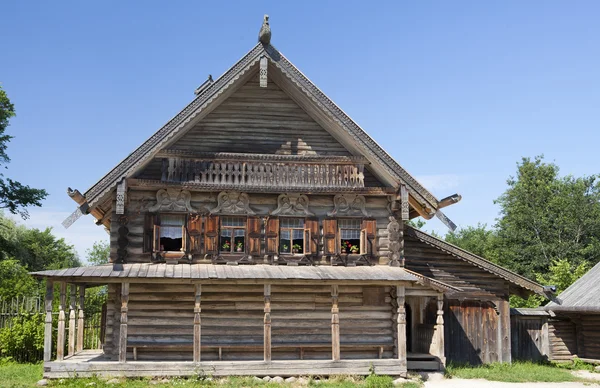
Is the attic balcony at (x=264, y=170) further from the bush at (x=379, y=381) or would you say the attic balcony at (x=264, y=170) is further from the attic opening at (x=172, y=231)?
the bush at (x=379, y=381)

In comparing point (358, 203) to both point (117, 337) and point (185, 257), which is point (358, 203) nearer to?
point (185, 257)

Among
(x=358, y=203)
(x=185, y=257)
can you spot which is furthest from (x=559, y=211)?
(x=185, y=257)

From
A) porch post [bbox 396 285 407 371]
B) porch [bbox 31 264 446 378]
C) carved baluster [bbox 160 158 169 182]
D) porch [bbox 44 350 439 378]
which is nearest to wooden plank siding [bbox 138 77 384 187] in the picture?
carved baluster [bbox 160 158 169 182]

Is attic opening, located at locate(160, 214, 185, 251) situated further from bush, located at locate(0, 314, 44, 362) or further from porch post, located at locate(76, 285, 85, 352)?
bush, located at locate(0, 314, 44, 362)

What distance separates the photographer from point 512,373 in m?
23.4

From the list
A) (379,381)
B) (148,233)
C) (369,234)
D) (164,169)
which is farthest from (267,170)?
(379,381)

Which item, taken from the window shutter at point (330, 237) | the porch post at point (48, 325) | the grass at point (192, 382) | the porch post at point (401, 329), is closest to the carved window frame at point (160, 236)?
the porch post at point (48, 325)

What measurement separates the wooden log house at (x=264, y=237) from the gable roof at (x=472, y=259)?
1.36 meters

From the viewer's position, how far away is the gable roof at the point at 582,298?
27269 mm

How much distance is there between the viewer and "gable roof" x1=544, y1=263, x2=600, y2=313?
2727 cm

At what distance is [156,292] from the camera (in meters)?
22.8

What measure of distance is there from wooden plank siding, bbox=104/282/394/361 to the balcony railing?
3.80 metres

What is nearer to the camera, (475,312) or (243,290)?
(243,290)

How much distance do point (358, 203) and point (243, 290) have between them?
210 inches
